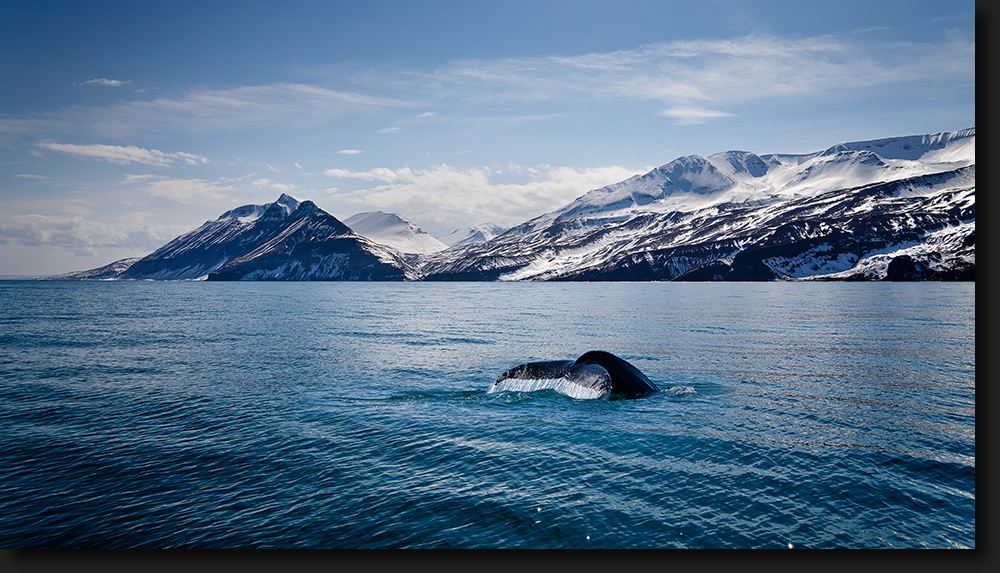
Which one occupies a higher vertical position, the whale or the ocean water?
the whale

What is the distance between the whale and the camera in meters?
24.7

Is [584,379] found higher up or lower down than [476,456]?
higher up

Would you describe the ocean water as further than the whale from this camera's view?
No

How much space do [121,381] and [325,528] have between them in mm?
24939

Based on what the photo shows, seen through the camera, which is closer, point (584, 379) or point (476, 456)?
point (476, 456)

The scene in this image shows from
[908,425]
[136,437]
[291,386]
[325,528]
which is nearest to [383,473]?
[325,528]

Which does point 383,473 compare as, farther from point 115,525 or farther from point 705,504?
point 705,504

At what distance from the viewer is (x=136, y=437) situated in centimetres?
1780

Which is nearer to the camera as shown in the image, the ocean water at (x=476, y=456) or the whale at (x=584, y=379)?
the ocean water at (x=476, y=456)

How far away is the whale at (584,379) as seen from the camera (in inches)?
971

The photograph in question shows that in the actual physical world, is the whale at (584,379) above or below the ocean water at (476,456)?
above

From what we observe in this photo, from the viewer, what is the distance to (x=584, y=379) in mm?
25219

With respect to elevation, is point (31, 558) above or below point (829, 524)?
above

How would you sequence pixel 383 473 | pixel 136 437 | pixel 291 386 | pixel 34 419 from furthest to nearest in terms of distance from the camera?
pixel 291 386, pixel 34 419, pixel 136 437, pixel 383 473
